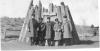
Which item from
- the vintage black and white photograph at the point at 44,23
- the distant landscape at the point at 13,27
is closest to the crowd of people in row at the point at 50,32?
the vintage black and white photograph at the point at 44,23

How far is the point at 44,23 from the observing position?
11781mm

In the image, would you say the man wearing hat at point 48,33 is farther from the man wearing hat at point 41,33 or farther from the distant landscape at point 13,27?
the distant landscape at point 13,27

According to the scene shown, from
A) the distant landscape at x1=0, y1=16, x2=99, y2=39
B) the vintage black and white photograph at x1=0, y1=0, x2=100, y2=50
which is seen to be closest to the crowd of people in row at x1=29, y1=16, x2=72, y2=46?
the vintage black and white photograph at x1=0, y1=0, x2=100, y2=50

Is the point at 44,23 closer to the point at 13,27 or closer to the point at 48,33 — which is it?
the point at 48,33

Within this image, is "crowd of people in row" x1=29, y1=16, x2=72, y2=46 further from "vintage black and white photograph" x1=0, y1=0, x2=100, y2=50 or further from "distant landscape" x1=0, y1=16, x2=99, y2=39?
"distant landscape" x1=0, y1=16, x2=99, y2=39

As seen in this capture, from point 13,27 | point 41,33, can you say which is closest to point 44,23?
point 41,33

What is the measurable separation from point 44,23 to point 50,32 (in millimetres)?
674

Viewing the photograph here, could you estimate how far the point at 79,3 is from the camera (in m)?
13.8

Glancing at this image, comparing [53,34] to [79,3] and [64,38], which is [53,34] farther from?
[79,3]

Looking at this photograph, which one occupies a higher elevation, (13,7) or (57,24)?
(13,7)

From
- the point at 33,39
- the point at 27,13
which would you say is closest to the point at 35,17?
the point at 27,13

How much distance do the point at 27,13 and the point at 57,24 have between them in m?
2.21

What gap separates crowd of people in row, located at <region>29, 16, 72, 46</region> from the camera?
448 inches

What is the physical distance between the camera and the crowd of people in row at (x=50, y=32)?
11.4 metres
